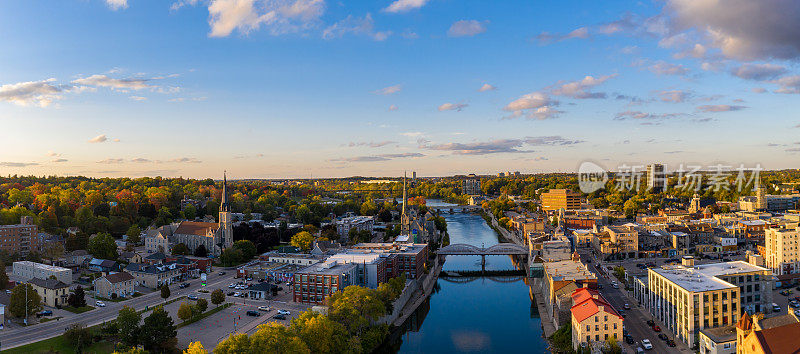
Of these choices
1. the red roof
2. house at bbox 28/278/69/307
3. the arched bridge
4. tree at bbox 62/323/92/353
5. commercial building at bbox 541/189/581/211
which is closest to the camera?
tree at bbox 62/323/92/353

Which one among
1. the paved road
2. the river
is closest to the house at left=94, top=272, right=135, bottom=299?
the paved road

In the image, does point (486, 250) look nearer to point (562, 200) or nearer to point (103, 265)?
point (103, 265)

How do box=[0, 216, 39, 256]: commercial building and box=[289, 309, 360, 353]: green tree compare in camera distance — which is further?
box=[0, 216, 39, 256]: commercial building

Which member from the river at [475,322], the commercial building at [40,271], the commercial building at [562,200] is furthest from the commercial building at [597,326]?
the commercial building at [562,200]

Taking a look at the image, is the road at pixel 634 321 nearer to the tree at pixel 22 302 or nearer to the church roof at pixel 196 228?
the tree at pixel 22 302

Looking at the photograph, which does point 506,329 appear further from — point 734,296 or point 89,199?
point 89,199

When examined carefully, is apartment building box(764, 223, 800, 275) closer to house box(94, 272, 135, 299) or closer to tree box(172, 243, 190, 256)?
house box(94, 272, 135, 299)

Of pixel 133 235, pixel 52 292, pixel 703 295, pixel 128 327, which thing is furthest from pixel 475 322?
pixel 133 235
